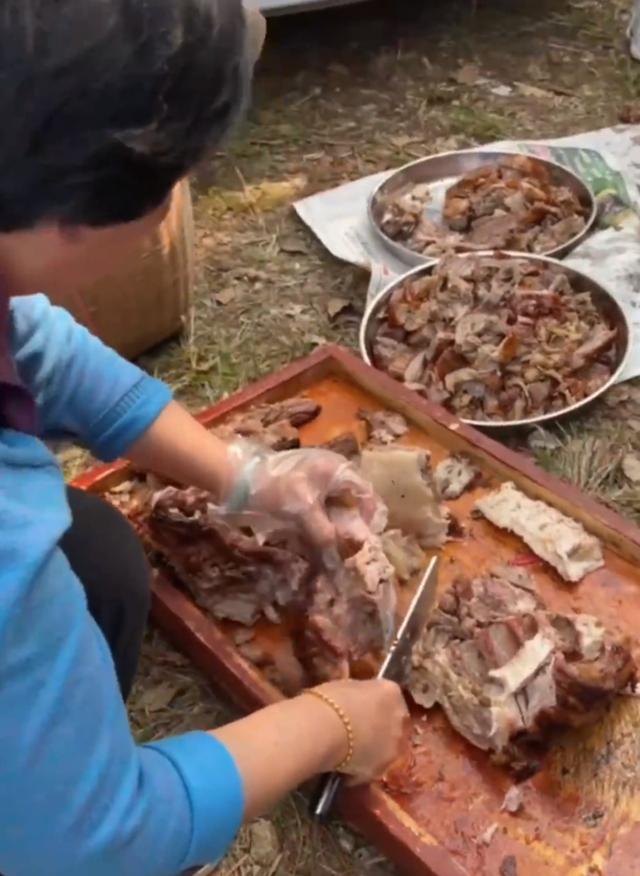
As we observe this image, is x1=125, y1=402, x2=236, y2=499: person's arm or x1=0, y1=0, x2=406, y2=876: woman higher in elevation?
x1=0, y1=0, x2=406, y2=876: woman

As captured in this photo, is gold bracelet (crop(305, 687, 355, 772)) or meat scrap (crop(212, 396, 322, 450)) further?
meat scrap (crop(212, 396, 322, 450))

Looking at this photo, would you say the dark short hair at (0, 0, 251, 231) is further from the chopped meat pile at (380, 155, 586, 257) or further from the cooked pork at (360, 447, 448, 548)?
the chopped meat pile at (380, 155, 586, 257)

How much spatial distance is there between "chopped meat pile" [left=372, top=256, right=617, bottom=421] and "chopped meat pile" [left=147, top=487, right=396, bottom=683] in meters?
0.42

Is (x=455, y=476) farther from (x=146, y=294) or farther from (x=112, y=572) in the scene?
(x=146, y=294)

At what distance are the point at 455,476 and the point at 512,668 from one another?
311 millimetres

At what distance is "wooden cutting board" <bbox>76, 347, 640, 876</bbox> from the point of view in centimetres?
103

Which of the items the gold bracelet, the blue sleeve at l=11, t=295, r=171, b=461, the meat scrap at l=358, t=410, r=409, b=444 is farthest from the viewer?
the meat scrap at l=358, t=410, r=409, b=444

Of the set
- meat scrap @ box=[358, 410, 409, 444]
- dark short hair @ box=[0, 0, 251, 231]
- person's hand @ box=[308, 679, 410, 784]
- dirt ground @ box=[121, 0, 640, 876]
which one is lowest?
dirt ground @ box=[121, 0, 640, 876]

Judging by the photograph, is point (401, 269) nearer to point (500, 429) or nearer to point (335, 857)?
point (500, 429)

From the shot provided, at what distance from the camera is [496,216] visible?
1908 mm

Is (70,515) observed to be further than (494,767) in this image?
No

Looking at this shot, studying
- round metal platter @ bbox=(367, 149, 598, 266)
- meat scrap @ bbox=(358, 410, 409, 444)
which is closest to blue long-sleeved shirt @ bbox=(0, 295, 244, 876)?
meat scrap @ bbox=(358, 410, 409, 444)

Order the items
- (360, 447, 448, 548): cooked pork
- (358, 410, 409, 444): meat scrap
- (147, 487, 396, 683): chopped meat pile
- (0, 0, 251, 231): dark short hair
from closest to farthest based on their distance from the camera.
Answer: (0, 0, 251, 231): dark short hair → (147, 487, 396, 683): chopped meat pile → (360, 447, 448, 548): cooked pork → (358, 410, 409, 444): meat scrap

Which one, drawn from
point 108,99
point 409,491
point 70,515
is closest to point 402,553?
point 409,491
